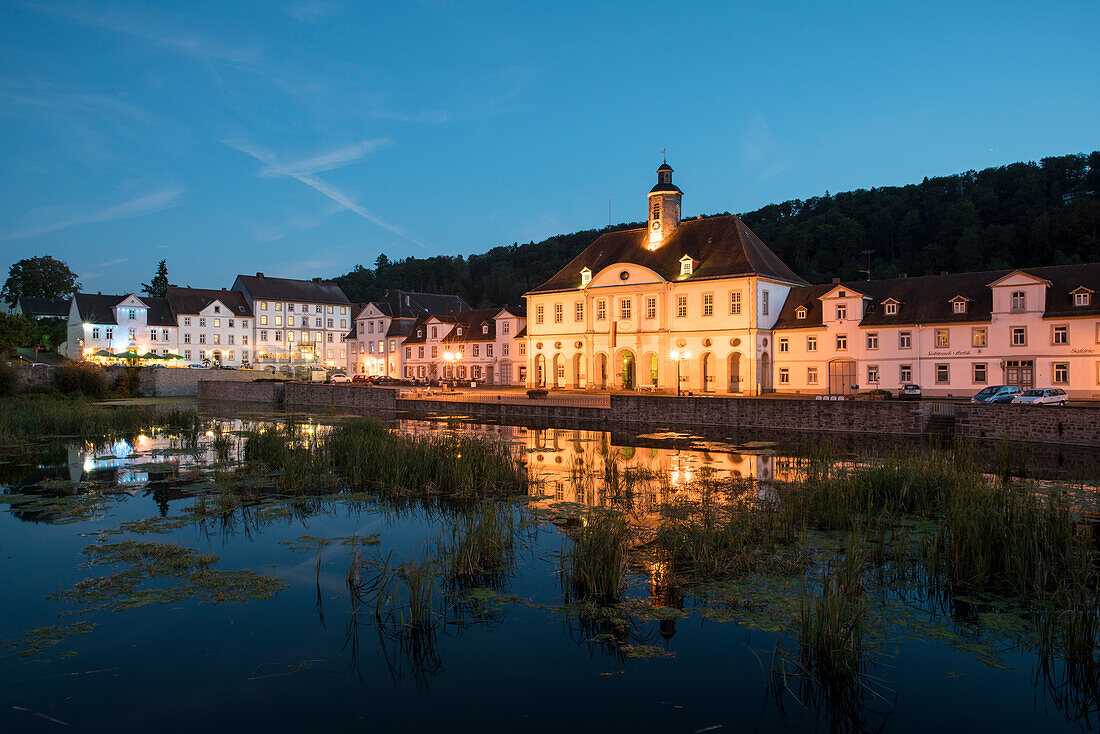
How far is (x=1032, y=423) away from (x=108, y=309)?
82639 millimetres

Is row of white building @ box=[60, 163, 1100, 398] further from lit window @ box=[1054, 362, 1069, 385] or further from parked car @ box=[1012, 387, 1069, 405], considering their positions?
parked car @ box=[1012, 387, 1069, 405]

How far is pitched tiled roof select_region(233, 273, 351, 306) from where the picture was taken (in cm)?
8731

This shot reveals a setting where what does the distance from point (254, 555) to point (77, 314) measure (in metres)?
79.1

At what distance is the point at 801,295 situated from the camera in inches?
1811

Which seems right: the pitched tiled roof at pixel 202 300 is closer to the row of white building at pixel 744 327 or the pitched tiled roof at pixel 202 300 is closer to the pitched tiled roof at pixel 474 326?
the row of white building at pixel 744 327

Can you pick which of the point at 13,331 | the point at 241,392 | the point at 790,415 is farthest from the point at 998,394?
the point at 13,331

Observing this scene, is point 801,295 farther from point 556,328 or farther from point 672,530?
point 672,530

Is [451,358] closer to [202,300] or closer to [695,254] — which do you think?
[695,254]

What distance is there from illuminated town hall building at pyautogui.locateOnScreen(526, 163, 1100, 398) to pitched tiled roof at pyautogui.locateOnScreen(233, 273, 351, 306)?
4644 cm

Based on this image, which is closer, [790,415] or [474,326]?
[790,415]

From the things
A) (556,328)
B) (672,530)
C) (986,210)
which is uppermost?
(986,210)

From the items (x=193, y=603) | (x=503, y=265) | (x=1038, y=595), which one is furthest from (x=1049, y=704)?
(x=503, y=265)

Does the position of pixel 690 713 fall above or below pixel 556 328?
below

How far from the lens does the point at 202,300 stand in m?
82.6
